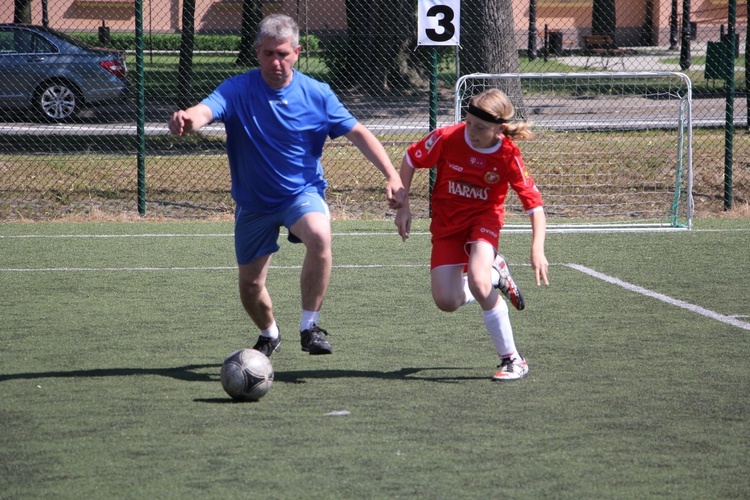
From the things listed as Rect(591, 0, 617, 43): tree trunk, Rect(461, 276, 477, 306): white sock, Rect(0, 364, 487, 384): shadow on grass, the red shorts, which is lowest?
Rect(0, 364, 487, 384): shadow on grass

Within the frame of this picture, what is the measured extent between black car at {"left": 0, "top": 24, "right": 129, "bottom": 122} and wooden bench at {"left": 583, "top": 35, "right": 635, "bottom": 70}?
1371 centimetres

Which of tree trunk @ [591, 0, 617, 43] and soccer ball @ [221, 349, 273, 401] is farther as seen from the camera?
tree trunk @ [591, 0, 617, 43]

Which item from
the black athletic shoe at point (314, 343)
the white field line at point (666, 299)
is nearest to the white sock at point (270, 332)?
the black athletic shoe at point (314, 343)

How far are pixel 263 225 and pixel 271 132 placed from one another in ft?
1.63

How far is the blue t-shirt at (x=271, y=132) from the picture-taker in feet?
17.9

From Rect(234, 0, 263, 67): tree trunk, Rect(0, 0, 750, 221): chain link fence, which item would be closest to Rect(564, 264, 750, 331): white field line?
Rect(0, 0, 750, 221): chain link fence

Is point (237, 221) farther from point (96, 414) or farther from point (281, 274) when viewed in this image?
point (281, 274)

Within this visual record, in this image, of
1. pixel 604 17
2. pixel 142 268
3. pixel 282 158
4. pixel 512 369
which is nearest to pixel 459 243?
pixel 512 369

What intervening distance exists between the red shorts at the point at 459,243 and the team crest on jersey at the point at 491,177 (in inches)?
8.2

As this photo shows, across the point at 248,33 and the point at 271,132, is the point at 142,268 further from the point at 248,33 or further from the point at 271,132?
the point at 248,33

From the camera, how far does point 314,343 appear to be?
5559 millimetres

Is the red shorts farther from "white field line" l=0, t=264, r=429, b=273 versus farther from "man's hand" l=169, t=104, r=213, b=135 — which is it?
"white field line" l=0, t=264, r=429, b=273

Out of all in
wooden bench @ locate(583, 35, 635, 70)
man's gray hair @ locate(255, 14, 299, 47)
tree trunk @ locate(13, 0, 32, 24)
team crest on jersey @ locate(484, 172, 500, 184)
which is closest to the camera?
man's gray hair @ locate(255, 14, 299, 47)

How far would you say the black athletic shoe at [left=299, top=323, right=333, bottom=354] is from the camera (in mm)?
5562
